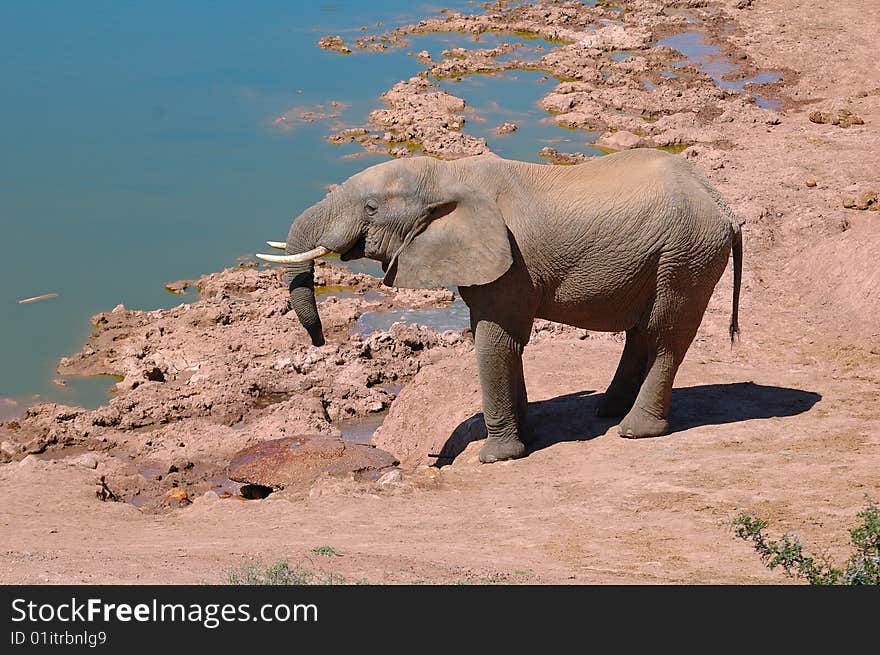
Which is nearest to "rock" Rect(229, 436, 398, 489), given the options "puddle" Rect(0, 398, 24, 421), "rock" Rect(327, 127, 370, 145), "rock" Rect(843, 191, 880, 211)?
"puddle" Rect(0, 398, 24, 421)

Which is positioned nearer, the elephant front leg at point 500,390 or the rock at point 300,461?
the elephant front leg at point 500,390

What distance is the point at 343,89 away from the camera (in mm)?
28109

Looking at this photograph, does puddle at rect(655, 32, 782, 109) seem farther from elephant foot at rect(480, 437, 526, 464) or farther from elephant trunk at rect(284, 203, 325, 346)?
elephant trunk at rect(284, 203, 325, 346)

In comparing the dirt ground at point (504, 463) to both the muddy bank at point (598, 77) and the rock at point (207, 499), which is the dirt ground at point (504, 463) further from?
the muddy bank at point (598, 77)

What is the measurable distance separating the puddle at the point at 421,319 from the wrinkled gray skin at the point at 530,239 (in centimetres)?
533

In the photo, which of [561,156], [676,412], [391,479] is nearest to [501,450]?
[391,479]

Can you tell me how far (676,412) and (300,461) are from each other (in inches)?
157

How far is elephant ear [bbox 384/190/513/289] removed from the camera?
396 inches

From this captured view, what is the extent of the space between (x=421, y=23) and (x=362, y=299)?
19241mm

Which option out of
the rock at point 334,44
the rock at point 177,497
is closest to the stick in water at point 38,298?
the rock at point 177,497

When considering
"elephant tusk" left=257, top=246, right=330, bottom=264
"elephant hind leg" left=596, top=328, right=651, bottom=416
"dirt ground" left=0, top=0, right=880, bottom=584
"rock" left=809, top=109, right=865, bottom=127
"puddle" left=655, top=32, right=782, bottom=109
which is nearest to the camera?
"dirt ground" left=0, top=0, right=880, bottom=584

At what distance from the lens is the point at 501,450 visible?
435 inches

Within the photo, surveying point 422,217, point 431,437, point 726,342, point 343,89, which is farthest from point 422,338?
point 343,89

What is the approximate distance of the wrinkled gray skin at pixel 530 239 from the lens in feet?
33.2
